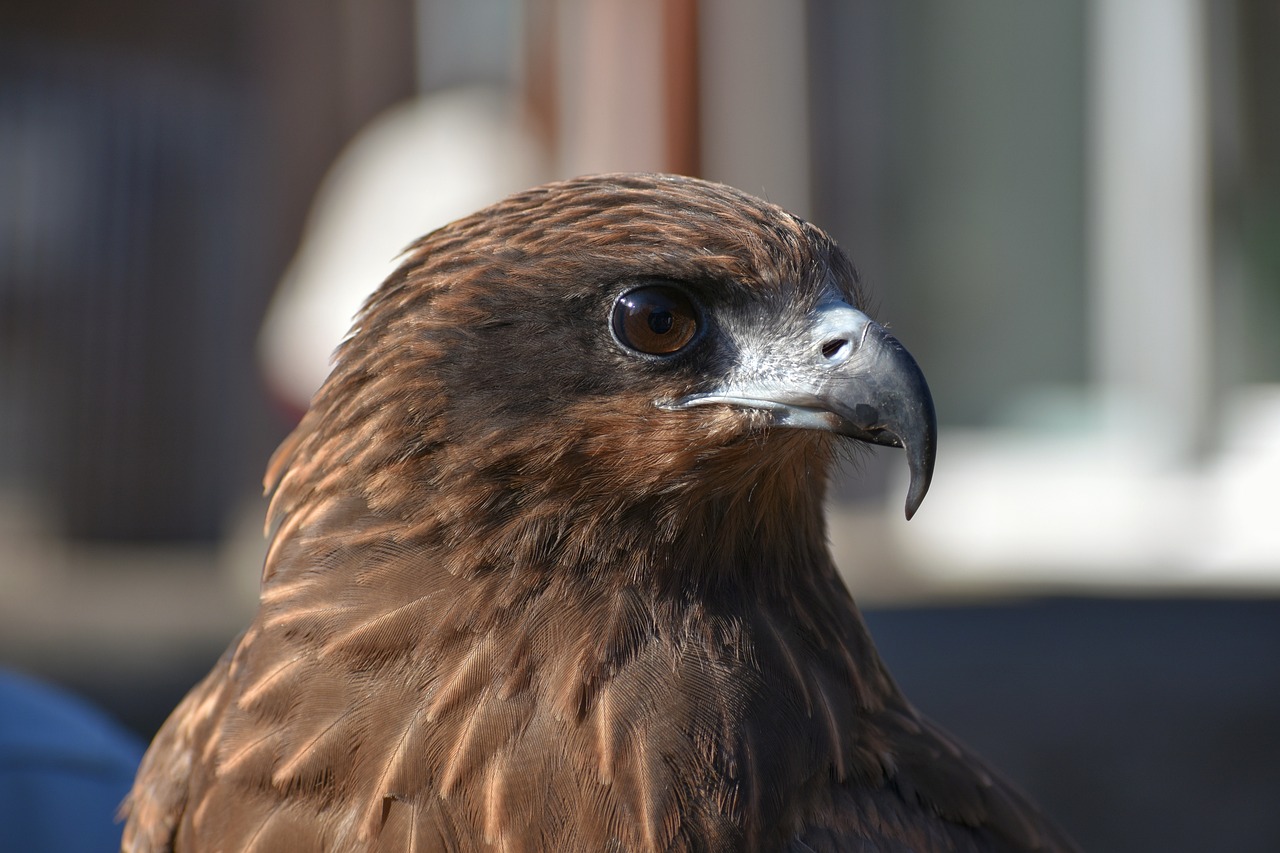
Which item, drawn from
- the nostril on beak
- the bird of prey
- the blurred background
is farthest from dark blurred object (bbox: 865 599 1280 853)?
the nostril on beak

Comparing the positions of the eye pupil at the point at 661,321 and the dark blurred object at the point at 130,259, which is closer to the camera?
the eye pupil at the point at 661,321

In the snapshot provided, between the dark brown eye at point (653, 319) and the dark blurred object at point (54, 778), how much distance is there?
4.49 ft

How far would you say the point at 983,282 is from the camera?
6980 mm

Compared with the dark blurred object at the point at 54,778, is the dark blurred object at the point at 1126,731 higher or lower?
lower

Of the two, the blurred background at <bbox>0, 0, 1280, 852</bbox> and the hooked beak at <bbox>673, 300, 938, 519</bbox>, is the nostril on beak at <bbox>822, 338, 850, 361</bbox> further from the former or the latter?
the blurred background at <bbox>0, 0, 1280, 852</bbox>

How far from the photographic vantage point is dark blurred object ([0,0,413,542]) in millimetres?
8578

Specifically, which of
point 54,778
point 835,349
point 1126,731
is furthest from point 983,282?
point 54,778

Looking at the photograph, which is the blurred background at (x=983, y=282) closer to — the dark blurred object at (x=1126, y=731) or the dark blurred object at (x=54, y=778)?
the dark blurred object at (x=1126, y=731)

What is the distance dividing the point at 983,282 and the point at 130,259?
17.3 feet

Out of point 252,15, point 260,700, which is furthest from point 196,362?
point 260,700

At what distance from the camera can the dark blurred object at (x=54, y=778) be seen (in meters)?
2.56

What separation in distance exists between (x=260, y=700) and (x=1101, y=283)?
5.76 metres

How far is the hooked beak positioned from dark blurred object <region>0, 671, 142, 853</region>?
4.76 feet

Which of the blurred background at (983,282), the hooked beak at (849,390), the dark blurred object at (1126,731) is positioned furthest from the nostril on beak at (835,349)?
the blurred background at (983,282)
